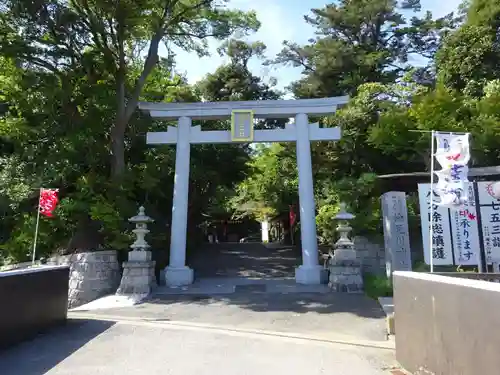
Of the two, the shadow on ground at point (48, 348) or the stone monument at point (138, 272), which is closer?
the shadow on ground at point (48, 348)

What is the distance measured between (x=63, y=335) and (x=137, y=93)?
936 cm

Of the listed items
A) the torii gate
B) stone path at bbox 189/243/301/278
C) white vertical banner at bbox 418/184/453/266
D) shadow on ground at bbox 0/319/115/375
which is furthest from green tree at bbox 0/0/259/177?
white vertical banner at bbox 418/184/453/266

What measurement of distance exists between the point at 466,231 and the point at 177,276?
7.87 metres

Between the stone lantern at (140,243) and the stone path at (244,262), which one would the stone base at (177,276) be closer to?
the stone lantern at (140,243)

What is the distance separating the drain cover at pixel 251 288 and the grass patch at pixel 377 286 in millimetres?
2772

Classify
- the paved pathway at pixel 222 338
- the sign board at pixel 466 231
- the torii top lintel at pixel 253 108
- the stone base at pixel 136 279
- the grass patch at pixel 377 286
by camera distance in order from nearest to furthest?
1. the paved pathway at pixel 222 338
2. the sign board at pixel 466 231
3. the grass patch at pixel 377 286
4. the stone base at pixel 136 279
5. the torii top lintel at pixel 253 108

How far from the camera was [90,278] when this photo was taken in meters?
13.0

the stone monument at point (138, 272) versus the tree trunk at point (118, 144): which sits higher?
the tree trunk at point (118, 144)

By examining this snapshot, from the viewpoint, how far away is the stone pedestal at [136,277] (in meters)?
11.6

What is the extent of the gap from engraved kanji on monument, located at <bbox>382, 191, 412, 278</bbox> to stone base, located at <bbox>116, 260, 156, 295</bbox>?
649 cm

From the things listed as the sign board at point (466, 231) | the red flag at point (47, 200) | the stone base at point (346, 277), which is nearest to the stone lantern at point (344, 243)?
the stone base at point (346, 277)

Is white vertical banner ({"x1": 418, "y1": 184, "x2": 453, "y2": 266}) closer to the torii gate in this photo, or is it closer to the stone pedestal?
the torii gate

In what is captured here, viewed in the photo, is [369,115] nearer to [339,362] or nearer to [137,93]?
[137,93]

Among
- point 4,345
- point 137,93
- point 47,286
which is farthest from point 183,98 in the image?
point 4,345
